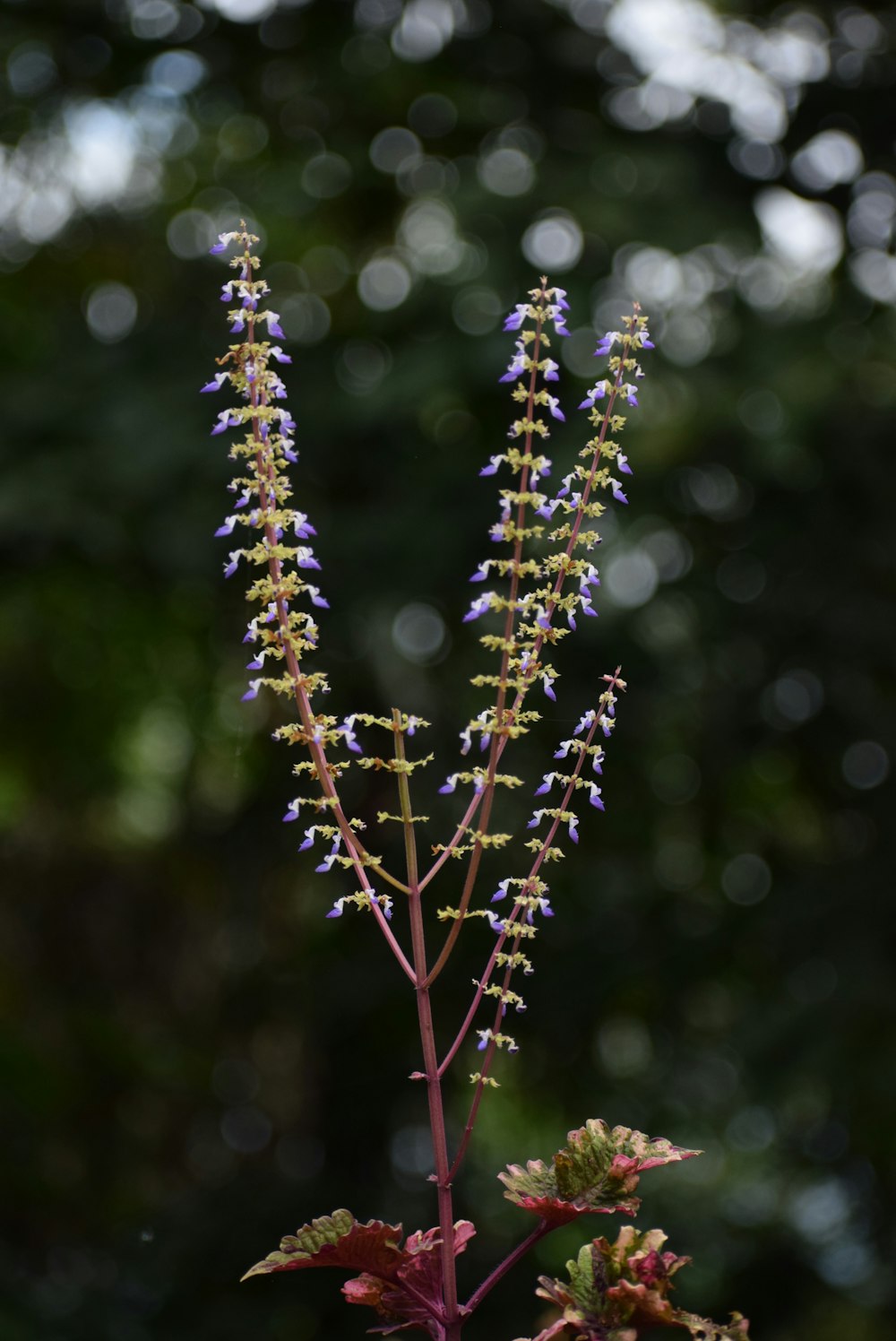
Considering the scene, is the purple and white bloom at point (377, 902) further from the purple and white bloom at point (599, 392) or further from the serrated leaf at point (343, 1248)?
the purple and white bloom at point (599, 392)

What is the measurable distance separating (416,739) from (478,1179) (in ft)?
8.99

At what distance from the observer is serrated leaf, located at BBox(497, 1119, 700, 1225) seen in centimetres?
112

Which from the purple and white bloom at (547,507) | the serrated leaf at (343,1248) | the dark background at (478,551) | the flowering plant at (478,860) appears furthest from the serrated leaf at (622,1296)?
the dark background at (478,551)

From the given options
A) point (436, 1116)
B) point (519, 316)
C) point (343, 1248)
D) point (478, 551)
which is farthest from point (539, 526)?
point (478, 551)

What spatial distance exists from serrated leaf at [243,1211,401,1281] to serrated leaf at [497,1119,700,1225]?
11 cm

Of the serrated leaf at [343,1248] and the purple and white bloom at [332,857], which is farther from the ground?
the purple and white bloom at [332,857]

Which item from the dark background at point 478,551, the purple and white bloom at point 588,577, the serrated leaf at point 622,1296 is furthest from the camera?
the dark background at point 478,551

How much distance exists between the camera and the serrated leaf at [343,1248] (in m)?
1.07

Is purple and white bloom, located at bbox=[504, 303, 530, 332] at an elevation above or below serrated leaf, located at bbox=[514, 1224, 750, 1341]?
above

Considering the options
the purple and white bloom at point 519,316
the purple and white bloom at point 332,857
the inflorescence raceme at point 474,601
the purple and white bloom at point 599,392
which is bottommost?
the purple and white bloom at point 332,857

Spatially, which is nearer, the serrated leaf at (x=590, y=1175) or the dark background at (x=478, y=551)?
the serrated leaf at (x=590, y=1175)

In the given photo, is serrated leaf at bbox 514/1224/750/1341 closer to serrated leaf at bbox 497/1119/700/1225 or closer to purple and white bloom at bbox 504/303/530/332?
serrated leaf at bbox 497/1119/700/1225

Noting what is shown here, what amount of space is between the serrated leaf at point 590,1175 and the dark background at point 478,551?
453cm

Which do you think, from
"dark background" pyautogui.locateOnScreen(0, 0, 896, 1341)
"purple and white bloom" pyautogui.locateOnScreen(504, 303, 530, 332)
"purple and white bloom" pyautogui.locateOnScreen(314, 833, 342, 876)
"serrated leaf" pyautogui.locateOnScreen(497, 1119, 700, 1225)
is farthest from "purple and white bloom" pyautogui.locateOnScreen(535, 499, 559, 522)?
"dark background" pyautogui.locateOnScreen(0, 0, 896, 1341)
